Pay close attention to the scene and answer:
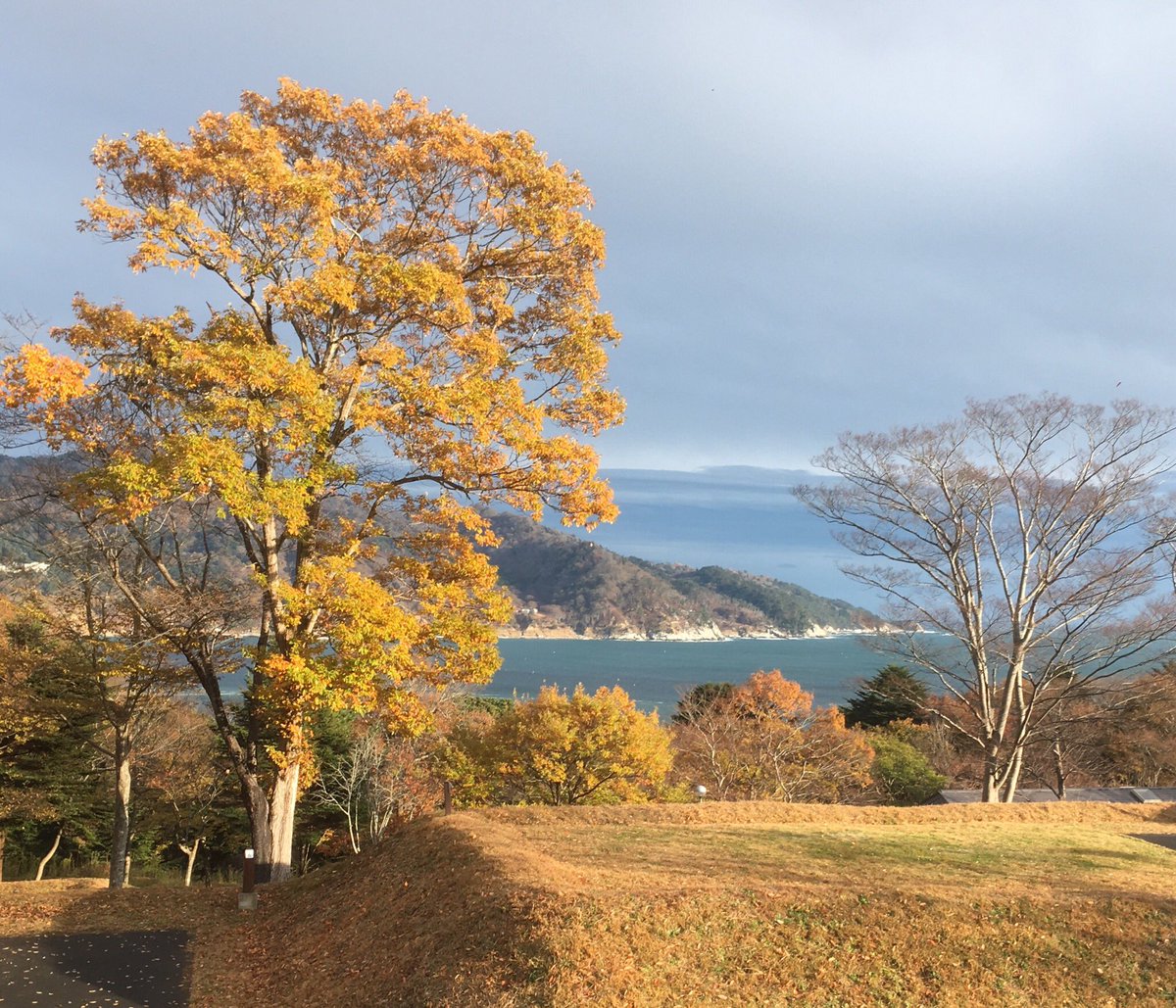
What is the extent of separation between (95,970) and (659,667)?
12538 cm

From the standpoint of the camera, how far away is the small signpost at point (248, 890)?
1019 centimetres

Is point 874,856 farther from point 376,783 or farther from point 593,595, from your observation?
point 593,595

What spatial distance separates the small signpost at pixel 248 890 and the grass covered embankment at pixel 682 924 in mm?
169

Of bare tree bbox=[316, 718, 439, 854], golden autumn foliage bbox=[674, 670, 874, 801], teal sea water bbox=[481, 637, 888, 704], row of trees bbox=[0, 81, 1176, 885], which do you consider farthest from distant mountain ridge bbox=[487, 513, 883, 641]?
row of trees bbox=[0, 81, 1176, 885]

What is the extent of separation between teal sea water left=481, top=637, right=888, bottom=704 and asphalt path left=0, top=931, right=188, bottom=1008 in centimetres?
5850

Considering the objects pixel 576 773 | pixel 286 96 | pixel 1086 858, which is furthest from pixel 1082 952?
pixel 576 773

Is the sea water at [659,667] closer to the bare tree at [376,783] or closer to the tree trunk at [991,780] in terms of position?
the bare tree at [376,783]

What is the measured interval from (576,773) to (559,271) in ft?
44.8

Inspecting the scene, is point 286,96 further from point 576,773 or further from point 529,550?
point 529,550

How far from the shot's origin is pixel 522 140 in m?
11.2

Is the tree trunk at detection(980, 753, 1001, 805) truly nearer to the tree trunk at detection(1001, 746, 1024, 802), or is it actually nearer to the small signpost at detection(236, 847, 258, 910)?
the tree trunk at detection(1001, 746, 1024, 802)

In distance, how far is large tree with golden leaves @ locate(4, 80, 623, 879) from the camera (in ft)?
29.2

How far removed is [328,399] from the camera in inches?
359

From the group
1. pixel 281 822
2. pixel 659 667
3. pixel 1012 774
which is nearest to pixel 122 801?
pixel 281 822
